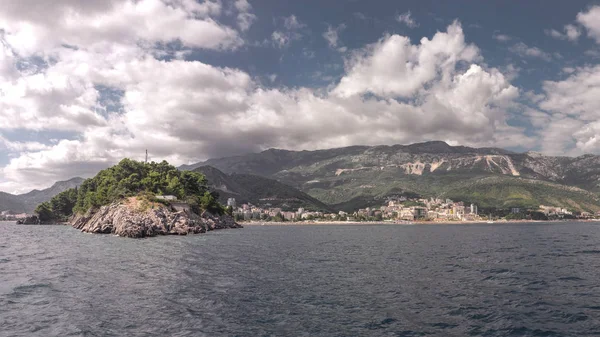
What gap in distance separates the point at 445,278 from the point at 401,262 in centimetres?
1577

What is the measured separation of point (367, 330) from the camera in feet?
82.6

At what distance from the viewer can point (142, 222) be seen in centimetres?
12269

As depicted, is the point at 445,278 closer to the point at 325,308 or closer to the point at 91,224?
the point at 325,308

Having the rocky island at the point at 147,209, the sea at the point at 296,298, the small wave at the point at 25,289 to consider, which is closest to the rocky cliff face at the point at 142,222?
the rocky island at the point at 147,209

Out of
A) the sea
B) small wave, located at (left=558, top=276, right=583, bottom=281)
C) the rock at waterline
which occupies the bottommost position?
small wave, located at (left=558, top=276, right=583, bottom=281)

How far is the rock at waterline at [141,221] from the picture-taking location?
12062cm

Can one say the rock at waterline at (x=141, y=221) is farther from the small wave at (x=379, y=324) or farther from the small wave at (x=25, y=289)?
the small wave at (x=379, y=324)

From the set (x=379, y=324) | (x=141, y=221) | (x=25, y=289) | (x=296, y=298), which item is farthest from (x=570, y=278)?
(x=141, y=221)

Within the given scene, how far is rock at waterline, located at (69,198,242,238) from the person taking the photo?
120625 mm

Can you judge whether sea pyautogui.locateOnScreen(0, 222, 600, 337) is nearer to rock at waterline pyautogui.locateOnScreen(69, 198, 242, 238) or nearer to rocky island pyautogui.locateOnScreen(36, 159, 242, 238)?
rock at waterline pyautogui.locateOnScreen(69, 198, 242, 238)

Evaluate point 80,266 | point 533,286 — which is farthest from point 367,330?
point 80,266

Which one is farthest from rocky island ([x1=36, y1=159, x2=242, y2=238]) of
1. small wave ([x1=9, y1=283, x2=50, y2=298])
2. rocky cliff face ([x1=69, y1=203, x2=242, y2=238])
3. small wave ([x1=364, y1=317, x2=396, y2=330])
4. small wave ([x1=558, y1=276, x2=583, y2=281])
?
small wave ([x1=558, y1=276, x2=583, y2=281])

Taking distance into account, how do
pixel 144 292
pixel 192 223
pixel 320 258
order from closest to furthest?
pixel 144 292, pixel 320 258, pixel 192 223

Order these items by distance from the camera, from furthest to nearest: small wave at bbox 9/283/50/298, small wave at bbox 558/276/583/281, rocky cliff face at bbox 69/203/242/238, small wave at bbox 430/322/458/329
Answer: rocky cliff face at bbox 69/203/242/238, small wave at bbox 558/276/583/281, small wave at bbox 9/283/50/298, small wave at bbox 430/322/458/329
